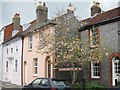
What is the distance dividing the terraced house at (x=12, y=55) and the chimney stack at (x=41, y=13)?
10.8 feet

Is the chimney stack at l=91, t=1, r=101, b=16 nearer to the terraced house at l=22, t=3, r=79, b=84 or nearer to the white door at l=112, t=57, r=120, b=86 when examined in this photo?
the terraced house at l=22, t=3, r=79, b=84

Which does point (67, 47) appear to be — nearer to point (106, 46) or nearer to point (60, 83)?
point (106, 46)

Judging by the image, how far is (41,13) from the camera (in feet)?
101

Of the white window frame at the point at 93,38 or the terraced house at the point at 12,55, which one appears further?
the terraced house at the point at 12,55

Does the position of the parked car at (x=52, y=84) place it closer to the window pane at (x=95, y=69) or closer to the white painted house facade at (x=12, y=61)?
the window pane at (x=95, y=69)

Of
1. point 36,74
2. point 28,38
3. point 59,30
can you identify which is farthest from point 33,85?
point 28,38

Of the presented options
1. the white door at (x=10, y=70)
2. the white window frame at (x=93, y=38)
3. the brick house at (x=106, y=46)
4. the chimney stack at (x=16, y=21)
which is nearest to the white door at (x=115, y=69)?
the brick house at (x=106, y=46)

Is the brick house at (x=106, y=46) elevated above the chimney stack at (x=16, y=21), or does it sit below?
below

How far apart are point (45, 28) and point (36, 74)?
219 inches

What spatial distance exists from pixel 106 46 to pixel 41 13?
473 inches

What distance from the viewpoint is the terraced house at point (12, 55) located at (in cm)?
3161

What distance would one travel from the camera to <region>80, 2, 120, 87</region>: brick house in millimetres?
20141

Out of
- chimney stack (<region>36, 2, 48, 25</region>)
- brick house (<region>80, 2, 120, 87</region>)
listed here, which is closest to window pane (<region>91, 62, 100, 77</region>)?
brick house (<region>80, 2, 120, 87</region>)

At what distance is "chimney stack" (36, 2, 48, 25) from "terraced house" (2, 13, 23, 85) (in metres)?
3.28
